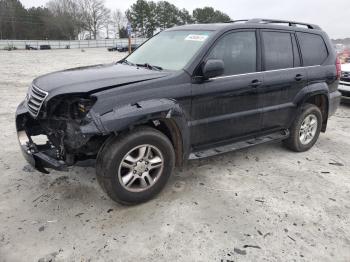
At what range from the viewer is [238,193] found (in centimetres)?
376

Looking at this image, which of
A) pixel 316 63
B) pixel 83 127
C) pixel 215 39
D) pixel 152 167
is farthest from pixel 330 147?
pixel 83 127

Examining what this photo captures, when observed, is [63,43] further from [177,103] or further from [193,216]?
[193,216]

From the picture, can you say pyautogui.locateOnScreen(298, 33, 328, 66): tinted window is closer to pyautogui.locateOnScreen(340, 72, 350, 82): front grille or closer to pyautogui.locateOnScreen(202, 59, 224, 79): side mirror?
pyautogui.locateOnScreen(202, 59, 224, 79): side mirror

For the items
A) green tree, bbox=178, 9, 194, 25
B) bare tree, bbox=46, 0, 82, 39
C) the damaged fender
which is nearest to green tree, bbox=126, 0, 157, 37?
green tree, bbox=178, 9, 194, 25

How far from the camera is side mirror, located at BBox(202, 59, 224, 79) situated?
3.47 metres

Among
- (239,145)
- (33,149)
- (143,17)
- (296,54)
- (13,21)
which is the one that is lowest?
(239,145)

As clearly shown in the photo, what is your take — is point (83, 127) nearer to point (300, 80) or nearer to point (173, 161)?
point (173, 161)

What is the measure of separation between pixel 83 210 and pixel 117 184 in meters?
0.49

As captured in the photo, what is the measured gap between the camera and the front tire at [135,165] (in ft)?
10.2

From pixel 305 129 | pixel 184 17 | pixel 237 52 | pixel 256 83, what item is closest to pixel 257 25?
pixel 237 52

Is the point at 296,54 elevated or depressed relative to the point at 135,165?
elevated

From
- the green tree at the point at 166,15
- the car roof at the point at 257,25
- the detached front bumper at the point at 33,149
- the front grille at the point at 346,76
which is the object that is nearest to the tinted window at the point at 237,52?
the car roof at the point at 257,25

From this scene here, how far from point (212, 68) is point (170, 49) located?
84cm

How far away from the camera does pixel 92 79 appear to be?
130 inches
